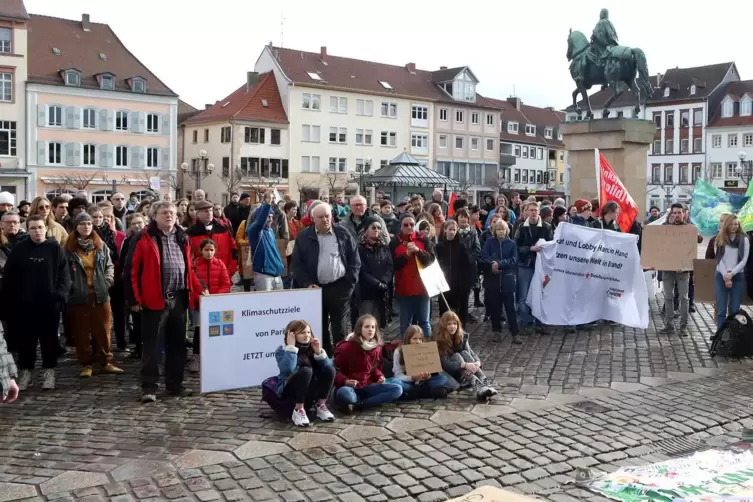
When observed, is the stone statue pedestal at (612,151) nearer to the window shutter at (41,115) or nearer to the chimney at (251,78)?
the window shutter at (41,115)

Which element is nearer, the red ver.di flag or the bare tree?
the red ver.di flag

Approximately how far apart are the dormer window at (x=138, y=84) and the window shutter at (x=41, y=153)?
7554mm

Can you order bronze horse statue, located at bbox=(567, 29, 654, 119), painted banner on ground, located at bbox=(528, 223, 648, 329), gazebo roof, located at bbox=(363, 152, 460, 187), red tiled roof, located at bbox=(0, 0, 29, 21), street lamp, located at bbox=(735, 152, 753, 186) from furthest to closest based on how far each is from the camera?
red tiled roof, located at bbox=(0, 0, 29, 21), street lamp, located at bbox=(735, 152, 753, 186), gazebo roof, located at bbox=(363, 152, 460, 187), bronze horse statue, located at bbox=(567, 29, 654, 119), painted banner on ground, located at bbox=(528, 223, 648, 329)

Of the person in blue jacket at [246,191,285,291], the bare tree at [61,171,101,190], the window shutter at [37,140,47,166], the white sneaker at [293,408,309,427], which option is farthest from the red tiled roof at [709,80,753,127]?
the white sneaker at [293,408,309,427]

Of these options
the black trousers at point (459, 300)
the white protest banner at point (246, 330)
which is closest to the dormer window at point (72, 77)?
the black trousers at point (459, 300)

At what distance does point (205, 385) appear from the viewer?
8109mm

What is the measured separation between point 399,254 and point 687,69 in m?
87.9

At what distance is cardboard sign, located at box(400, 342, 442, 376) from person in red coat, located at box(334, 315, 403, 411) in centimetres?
→ 25

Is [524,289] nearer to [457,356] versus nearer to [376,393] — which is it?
[457,356]

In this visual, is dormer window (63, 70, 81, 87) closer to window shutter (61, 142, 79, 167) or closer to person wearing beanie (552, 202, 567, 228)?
window shutter (61, 142, 79, 167)

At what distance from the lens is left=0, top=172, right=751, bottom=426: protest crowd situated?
7.82m

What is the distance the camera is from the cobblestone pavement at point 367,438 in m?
5.70

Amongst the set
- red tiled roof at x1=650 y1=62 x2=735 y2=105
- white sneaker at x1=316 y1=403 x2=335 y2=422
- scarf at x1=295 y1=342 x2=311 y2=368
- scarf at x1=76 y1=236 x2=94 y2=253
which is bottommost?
white sneaker at x1=316 y1=403 x2=335 y2=422

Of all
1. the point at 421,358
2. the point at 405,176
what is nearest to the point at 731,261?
the point at 421,358
